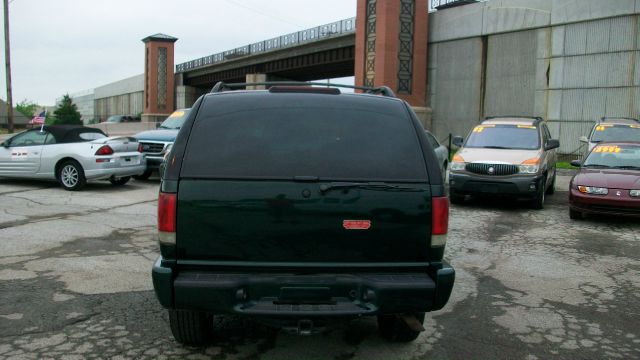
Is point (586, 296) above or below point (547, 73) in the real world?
below

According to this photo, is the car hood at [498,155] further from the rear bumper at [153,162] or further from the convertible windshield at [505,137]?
the rear bumper at [153,162]

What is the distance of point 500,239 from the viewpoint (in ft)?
27.5

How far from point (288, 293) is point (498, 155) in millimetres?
8816

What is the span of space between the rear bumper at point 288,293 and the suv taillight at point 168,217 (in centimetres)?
18

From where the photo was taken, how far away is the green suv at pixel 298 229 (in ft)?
11.0

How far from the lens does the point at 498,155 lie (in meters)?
11.2

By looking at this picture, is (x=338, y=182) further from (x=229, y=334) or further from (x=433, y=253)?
(x=229, y=334)

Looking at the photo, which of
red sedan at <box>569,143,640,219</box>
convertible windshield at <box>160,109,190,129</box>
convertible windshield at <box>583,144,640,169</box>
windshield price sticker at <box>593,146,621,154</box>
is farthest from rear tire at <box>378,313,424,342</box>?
convertible windshield at <box>160,109,190,129</box>

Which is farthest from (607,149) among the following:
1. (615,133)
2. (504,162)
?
(615,133)

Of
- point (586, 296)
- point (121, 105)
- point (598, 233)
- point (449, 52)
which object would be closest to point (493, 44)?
point (449, 52)

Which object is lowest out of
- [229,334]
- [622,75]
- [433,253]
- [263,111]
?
[229,334]

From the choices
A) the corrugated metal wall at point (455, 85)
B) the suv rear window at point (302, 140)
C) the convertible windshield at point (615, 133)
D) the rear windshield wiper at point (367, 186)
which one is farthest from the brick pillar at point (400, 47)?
the rear windshield wiper at point (367, 186)

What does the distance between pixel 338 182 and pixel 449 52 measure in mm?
30983

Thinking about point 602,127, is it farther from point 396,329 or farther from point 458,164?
point 396,329
